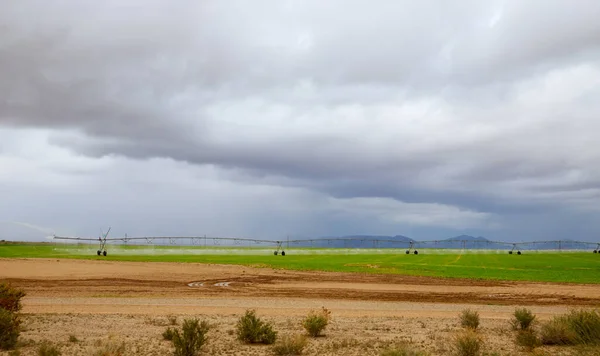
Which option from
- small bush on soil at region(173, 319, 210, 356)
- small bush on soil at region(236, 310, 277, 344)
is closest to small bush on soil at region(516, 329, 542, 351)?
small bush on soil at region(236, 310, 277, 344)

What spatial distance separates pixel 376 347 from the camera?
58.1ft

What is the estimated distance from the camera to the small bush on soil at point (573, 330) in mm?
17641

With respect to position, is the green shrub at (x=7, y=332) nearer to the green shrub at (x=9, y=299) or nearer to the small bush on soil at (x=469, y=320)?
the green shrub at (x=9, y=299)

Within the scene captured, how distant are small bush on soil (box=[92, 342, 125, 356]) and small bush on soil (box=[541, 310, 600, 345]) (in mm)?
14686

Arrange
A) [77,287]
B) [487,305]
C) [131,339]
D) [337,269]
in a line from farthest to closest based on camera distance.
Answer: [337,269]
[77,287]
[487,305]
[131,339]

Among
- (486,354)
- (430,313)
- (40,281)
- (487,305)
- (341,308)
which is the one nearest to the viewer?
(486,354)

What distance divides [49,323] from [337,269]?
4730 cm

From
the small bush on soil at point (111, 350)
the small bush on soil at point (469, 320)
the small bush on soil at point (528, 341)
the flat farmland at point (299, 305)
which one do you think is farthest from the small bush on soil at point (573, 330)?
the small bush on soil at point (111, 350)

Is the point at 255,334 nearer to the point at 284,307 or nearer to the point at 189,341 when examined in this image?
the point at 189,341

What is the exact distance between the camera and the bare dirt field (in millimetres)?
18438

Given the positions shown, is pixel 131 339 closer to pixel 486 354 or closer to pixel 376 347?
pixel 376 347

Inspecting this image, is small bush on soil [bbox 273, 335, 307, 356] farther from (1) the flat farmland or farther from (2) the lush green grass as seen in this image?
(2) the lush green grass

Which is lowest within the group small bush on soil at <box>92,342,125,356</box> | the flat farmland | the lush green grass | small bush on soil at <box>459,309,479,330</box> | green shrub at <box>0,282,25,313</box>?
the lush green grass

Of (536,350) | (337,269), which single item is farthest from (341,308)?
(337,269)
